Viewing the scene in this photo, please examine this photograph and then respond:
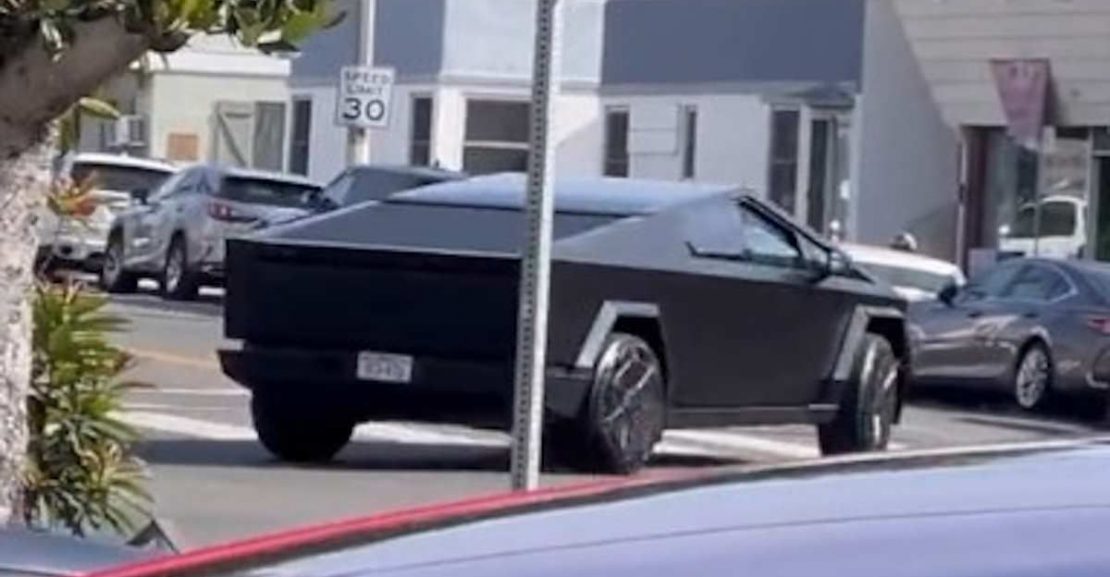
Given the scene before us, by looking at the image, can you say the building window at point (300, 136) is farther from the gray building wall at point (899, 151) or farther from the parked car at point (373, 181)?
the parked car at point (373, 181)

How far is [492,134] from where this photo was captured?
151 ft

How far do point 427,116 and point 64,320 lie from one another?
36.2m

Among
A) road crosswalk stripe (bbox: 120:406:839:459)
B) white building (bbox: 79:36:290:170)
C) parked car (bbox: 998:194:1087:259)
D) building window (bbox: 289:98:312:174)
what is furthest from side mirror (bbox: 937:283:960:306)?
white building (bbox: 79:36:290:170)

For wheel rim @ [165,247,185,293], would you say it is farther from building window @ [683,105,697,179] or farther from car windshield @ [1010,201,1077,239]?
car windshield @ [1010,201,1077,239]

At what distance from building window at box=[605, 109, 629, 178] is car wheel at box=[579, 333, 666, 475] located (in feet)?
85.7

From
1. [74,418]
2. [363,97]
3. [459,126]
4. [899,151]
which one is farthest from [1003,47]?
[74,418]

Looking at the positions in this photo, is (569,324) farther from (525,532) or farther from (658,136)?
(658,136)

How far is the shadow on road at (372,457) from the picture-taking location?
18.0m

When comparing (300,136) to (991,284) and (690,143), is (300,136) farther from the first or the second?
(991,284)

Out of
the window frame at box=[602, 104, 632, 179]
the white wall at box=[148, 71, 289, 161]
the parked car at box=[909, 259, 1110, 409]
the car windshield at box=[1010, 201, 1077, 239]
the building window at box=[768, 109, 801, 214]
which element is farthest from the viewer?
the white wall at box=[148, 71, 289, 161]

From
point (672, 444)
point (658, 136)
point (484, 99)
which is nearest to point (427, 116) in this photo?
point (484, 99)

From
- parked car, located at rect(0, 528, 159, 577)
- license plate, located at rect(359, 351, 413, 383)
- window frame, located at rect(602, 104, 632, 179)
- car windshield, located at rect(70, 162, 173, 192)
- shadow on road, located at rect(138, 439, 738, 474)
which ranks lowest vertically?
shadow on road, located at rect(138, 439, 738, 474)

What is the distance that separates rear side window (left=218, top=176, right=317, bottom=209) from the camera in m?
36.3

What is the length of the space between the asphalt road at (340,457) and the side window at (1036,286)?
872 mm
